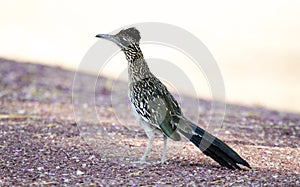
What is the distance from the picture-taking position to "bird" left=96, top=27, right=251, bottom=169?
21.5 feet

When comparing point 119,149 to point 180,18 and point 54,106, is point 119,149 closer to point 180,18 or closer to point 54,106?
point 54,106

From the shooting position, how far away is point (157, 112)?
6.67 metres

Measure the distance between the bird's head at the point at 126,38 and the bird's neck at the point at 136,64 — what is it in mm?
54

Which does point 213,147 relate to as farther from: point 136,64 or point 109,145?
point 109,145

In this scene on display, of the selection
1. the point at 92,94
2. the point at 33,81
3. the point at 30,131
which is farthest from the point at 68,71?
the point at 30,131

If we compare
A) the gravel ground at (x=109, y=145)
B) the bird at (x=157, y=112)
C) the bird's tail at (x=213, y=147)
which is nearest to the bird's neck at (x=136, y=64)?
the bird at (x=157, y=112)

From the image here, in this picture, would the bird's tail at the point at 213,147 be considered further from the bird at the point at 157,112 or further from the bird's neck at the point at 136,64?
the bird's neck at the point at 136,64

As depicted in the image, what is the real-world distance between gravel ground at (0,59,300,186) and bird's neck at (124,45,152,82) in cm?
94

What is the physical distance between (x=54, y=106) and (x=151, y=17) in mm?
10070

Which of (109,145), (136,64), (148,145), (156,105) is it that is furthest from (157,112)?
(109,145)

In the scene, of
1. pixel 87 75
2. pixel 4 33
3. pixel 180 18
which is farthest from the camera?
pixel 180 18

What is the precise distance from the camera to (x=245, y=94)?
1416cm

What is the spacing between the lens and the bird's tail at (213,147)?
21.4 ft

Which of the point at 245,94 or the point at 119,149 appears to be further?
the point at 245,94
